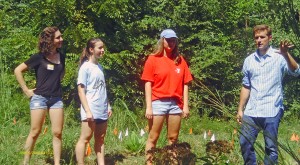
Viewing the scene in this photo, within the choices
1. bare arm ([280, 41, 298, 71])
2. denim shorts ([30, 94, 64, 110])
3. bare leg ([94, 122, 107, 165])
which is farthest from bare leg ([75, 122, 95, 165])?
bare arm ([280, 41, 298, 71])

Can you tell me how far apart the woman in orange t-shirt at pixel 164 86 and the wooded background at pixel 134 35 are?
3.48m

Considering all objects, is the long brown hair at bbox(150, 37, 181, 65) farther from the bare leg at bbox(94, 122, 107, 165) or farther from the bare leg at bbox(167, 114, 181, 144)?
the bare leg at bbox(94, 122, 107, 165)

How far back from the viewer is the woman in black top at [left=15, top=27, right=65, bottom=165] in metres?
6.23

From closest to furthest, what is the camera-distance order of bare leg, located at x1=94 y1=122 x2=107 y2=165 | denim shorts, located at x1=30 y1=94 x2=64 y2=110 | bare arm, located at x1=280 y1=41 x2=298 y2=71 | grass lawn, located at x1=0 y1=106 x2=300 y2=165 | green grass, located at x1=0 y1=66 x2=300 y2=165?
bare arm, located at x1=280 y1=41 x2=298 y2=71
denim shorts, located at x1=30 y1=94 x2=64 y2=110
bare leg, located at x1=94 y1=122 x2=107 y2=165
grass lawn, located at x1=0 y1=106 x2=300 y2=165
green grass, located at x1=0 y1=66 x2=300 y2=165

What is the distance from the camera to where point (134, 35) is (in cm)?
1107

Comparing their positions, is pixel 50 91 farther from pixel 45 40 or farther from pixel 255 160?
pixel 255 160

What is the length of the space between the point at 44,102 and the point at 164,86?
124cm

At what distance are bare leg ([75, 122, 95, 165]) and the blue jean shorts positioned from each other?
0.66 m

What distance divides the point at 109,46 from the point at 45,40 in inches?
176

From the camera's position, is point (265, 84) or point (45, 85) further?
point (45, 85)

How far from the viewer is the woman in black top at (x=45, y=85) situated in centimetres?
623

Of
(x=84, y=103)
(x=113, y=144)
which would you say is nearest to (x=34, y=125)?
(x=84, y=103)

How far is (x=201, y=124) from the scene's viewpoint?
33.2 ft

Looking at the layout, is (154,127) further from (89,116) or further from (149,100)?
(89,116)
